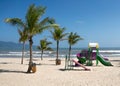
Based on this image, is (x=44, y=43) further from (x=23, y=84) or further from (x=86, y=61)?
(x=23, y=84)

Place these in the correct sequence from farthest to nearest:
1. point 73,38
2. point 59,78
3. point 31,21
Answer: point 73,38 < point 31,21 < point 59,78

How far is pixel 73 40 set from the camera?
34.0 m

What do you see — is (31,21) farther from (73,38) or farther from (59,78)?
(73,38)

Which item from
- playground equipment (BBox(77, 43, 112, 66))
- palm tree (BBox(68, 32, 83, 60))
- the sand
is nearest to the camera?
the sand

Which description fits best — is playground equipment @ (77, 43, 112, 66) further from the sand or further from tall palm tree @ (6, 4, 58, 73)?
tall palm tree @ (6, 4, 58, 73)

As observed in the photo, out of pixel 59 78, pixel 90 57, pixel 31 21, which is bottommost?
pixel 59 78

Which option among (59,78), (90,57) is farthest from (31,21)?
(90,57)

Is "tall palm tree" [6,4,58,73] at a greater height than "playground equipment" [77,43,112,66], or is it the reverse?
"tall palm tree" [6,4,58,73]

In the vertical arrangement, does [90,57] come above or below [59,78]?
above

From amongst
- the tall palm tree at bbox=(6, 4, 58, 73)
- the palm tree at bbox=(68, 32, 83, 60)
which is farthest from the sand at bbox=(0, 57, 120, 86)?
the palm tree at bbox=(68, 32, 83, 60)

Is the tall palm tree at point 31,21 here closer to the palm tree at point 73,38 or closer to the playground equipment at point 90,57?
the playground equipment at point 90,57

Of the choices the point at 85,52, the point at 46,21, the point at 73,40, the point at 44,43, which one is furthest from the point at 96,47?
the point at 44,43

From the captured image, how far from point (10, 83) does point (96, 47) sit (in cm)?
1617

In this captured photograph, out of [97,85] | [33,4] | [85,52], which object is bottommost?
[97,85]
